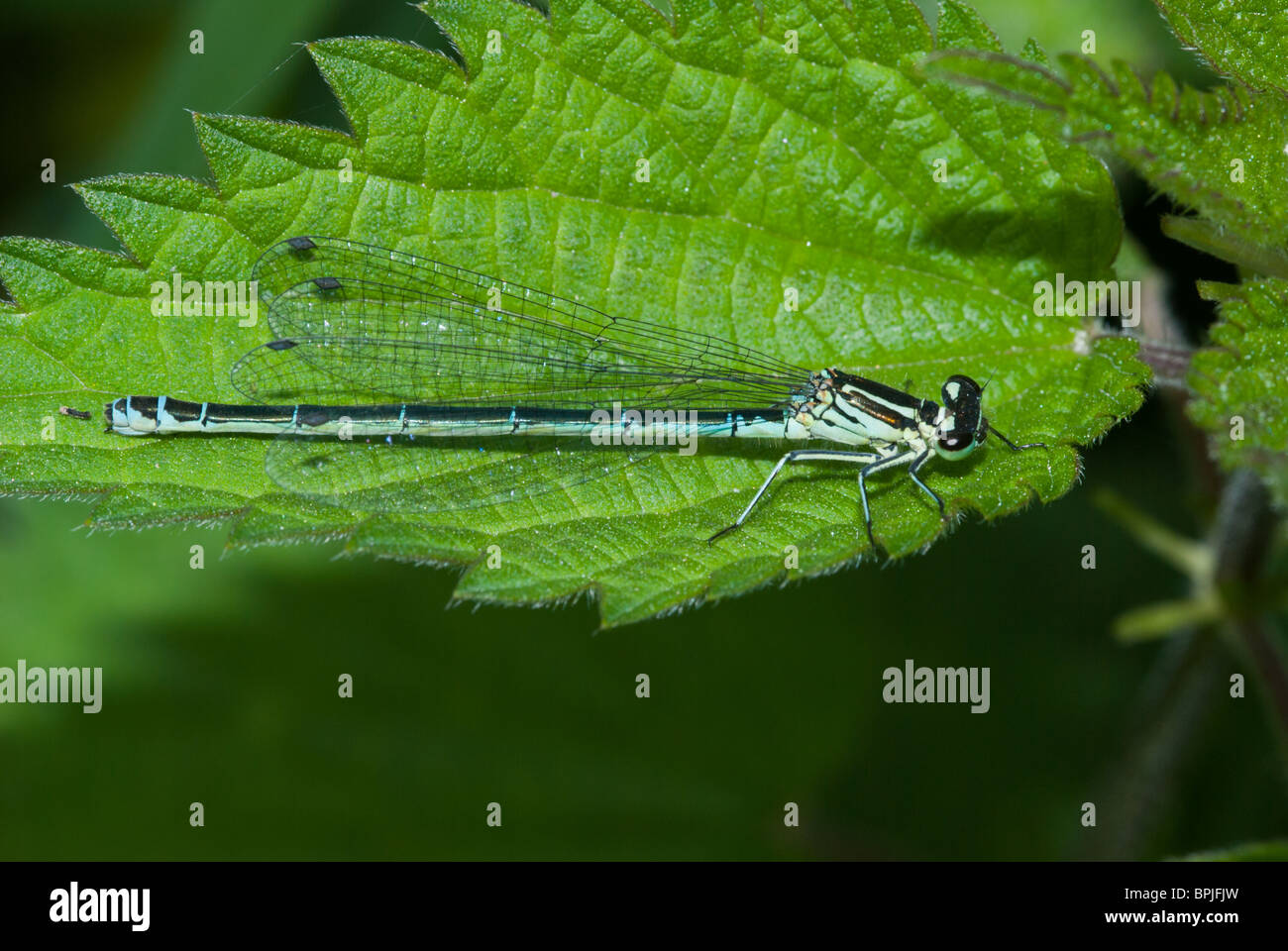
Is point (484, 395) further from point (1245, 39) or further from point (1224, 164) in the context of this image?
point (1245, 39)

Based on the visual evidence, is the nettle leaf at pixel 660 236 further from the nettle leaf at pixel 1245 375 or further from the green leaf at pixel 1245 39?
the green leaf at pixel 1245 39

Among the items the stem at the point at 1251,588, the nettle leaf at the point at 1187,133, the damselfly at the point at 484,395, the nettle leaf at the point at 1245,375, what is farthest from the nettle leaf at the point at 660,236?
the stem at the point at 1251,588

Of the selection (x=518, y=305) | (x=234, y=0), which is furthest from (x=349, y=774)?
(x=234, y=0)

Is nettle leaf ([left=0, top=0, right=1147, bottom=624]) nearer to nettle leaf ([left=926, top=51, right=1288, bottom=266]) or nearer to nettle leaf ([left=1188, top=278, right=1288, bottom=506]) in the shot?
nettle leaf ([left=1188, top=278, right=1288, bottom=506])

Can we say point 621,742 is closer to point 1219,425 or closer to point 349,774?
point 349,774

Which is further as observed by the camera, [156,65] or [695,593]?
[156,65]

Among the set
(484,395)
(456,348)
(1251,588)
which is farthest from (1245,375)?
(456,348)
